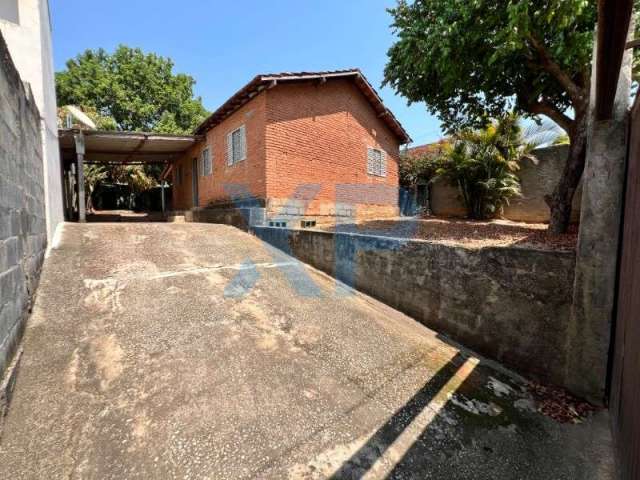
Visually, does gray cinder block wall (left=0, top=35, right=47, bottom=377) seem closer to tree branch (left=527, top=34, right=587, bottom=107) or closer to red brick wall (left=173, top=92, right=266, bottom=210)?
red brick wall (left=173, top=92, right=266, bottom=210)

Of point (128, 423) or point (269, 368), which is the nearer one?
point (128, 423)

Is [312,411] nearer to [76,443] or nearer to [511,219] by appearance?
[76,443]

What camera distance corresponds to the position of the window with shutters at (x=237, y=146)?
10.0 m

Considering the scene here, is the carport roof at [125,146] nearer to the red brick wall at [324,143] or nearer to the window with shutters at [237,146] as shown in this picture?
the window with shutters at [237,146]

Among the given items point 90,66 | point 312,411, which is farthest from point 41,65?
point 90,66

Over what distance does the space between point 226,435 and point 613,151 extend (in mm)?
5068

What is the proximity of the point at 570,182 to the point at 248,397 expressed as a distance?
6.15 m

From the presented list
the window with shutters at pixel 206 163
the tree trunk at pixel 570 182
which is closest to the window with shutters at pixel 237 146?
the window with shutters at pixel 206 163

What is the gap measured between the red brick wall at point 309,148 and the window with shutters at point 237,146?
0.22m

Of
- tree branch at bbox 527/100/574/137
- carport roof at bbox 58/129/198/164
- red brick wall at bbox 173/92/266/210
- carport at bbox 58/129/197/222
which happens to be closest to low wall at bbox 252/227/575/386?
tree branch at bbox 527/100/574/137

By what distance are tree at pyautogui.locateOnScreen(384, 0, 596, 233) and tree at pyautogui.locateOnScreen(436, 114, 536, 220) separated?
1.97m

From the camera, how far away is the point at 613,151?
3.39 metres

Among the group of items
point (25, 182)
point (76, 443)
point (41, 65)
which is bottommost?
point (76, 443)

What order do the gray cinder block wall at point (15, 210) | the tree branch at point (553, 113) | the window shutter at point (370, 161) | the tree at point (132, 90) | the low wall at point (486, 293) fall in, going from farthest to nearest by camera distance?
the tree at point (132, 90) < the window shutter at point (370, 161) < the tree branch at point (553, 113) < the low wall at point (486, 293) < the gray cinder block wall at point (15, 210)
